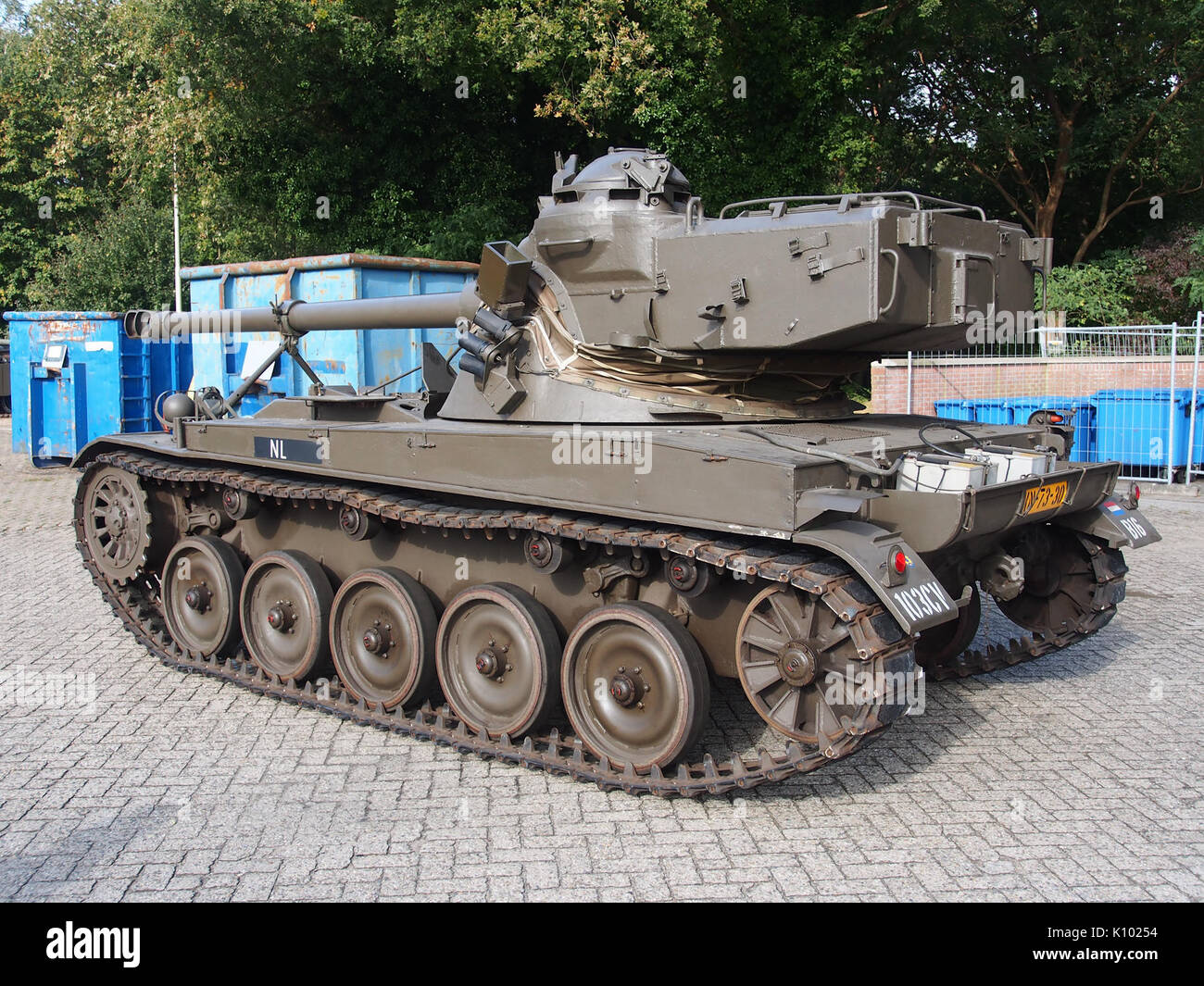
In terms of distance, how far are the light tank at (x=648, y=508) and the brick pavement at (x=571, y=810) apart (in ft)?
1.14

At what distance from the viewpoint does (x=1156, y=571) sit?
38.6ft

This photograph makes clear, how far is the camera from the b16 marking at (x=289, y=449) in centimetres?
743

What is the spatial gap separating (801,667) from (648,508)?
3.75 feet

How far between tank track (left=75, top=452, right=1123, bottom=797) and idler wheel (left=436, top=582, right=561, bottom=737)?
15cm

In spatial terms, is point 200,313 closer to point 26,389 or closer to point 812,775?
point 812,775

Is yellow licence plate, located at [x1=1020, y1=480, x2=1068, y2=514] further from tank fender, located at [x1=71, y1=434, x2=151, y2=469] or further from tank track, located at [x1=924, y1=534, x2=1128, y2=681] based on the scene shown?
tank fender, located at [x1=71, y1=434, x2=151, y2=469]

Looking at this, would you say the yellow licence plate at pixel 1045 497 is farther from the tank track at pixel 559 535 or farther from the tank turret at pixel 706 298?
the tank track at pixel 559 535

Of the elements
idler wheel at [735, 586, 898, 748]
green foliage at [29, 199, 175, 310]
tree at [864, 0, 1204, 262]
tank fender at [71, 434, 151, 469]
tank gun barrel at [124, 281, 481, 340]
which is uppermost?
tree at [864, 0, 1204, 262]

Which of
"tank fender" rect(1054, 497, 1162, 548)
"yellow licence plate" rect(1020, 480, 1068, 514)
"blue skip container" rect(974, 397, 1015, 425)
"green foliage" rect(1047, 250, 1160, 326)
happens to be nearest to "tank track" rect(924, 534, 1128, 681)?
"tank fender" rect(1054, 497, 1162, 548)

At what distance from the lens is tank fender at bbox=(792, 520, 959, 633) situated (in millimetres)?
4992

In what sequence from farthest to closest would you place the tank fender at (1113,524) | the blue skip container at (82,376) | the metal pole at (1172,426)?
the blue skip container at (82,376)
the metal pole at (1172,426)
the tank fender at (1113,524)

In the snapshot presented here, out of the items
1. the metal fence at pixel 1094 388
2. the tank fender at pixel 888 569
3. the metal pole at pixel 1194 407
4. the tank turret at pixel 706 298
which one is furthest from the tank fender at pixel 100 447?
the metal pole at pixel 1194 407

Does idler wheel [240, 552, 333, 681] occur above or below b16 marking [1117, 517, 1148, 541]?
below
